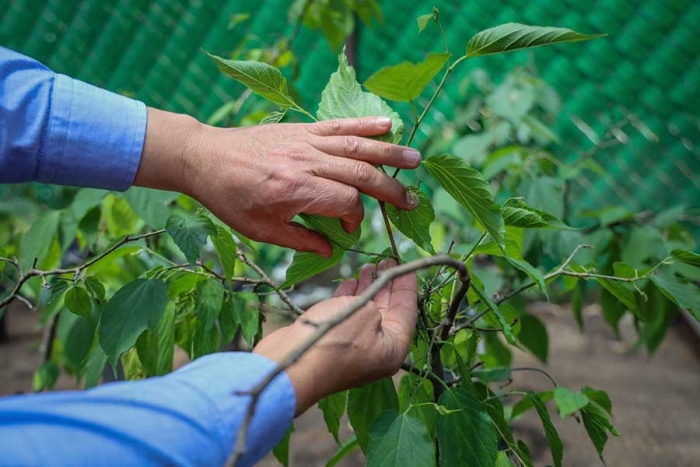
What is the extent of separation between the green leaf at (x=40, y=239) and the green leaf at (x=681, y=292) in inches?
39.7

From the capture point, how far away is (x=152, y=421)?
585 millimetres

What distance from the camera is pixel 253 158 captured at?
33.3 inches

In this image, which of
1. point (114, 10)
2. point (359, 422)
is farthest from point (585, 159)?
point (114, 10)

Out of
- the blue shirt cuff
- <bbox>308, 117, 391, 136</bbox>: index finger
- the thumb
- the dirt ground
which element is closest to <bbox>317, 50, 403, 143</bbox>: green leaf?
<bbox>308, 117, 391, 136</bbox>: index finger

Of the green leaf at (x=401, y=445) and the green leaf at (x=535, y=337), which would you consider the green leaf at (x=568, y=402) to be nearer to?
the green leaf at (x=401, y=445)

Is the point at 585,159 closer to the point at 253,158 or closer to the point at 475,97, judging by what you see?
the point at 475,97

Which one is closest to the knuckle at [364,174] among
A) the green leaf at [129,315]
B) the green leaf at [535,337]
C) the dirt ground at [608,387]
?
the green leaf at [129,315]

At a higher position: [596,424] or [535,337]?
[596,424]

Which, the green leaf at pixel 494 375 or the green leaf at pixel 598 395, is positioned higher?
the green leaf at pixel 598 395

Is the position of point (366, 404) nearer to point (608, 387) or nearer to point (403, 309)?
point (403, 309)

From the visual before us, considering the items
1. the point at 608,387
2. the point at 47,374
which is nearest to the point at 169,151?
the point at 47,374

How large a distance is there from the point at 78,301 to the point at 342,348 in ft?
1.33

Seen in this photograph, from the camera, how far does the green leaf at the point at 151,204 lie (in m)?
1.23

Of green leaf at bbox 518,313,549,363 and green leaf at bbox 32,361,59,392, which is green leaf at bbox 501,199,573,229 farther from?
green leaf at bbox 32,361,59,392
